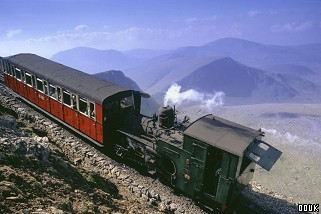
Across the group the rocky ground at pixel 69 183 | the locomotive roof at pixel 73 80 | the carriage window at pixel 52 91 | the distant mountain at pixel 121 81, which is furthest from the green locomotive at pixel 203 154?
the distant mountain at pixel 121 81

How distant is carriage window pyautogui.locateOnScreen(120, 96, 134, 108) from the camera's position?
567 inches

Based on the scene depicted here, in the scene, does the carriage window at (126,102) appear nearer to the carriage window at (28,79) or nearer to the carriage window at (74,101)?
the carriage window at (74,101)

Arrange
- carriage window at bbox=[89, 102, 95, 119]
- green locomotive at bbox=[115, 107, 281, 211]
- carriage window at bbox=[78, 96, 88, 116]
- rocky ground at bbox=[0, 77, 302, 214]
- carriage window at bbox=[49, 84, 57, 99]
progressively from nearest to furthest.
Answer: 1. rocky ground at bbox=[0, 77, 302, 214]
2. green locomotive at bbox=[115, 107, 281, 211]
3. carriage window at bbox=[89, 102, 95, 119]
4. carriage window at bbox=[78, 96, 88, 116]
5. carriage window at bbox=[49, 84, 57, 99]

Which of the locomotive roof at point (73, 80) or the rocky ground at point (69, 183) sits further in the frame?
the locomotive roof at point (73, 80)

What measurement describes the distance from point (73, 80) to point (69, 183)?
7993 millimetres

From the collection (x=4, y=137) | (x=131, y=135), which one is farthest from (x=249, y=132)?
(x=4, y=137)

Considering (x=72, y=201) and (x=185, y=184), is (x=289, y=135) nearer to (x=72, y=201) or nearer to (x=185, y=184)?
(x=185, y=184)

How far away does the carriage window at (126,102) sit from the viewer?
14407 millimetres

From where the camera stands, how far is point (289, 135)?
68312 millimetres

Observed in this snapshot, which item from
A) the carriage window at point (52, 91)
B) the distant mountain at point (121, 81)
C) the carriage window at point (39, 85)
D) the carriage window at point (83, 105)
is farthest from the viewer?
the distant mountain at point (121, 81)

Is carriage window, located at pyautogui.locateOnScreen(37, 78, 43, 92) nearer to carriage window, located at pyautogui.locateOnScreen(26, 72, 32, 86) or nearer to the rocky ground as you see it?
carriage window, located at pyautogui.locateOnScreen(26, 72, 32, 86)

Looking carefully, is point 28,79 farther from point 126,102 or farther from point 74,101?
point 126,102

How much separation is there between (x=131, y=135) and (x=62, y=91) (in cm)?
542

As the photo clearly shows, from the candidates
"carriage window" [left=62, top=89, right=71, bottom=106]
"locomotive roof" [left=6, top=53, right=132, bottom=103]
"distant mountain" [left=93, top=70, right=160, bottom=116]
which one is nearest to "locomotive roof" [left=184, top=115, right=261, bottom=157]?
"locomotive roof" [left=6, top=53, right=132, bottom=103]
